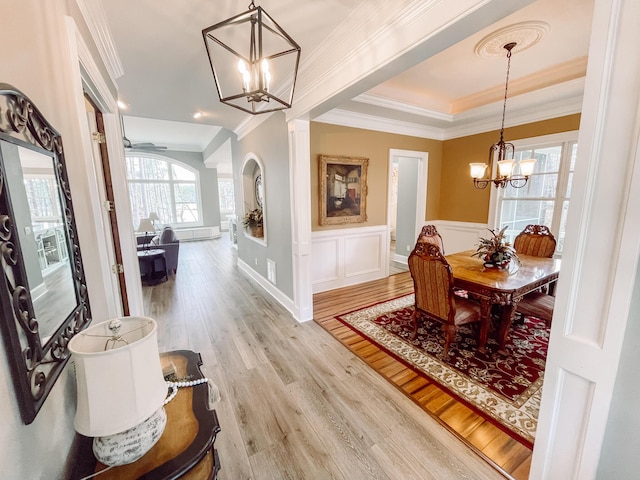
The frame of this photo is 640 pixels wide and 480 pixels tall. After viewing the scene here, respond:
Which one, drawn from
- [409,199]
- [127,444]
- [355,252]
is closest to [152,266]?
[355,252]

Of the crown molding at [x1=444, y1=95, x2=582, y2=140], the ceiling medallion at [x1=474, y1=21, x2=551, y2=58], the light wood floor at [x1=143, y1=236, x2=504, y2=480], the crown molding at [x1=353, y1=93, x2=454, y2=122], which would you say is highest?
the ceiling medallion at [x1=474, y1=21, x2=551, y2=58]

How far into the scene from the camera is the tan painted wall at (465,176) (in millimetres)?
4383

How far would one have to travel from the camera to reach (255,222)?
4766 mm

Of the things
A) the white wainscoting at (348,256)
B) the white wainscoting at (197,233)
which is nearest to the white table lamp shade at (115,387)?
the white wainscoting at (348,256)

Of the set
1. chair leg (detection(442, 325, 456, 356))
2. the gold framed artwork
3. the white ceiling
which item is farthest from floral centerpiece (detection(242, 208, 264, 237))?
chair leg (detection(442, 325, 456, 356))

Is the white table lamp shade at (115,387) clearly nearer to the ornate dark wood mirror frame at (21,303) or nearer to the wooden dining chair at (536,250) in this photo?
the ornate dark wood mirror frame at (21,303)

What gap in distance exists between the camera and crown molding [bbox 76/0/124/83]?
1602 mm

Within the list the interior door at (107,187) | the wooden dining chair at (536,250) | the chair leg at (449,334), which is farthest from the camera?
the wooden dining chair at (536,250)

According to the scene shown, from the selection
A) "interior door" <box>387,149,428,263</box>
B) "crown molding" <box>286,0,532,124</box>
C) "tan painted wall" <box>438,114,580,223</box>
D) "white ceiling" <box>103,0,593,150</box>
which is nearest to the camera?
"crown molding" <box>286,0,532,124</box>

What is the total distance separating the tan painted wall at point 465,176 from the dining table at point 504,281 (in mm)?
2006

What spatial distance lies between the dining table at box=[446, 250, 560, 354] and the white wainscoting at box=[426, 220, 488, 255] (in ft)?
6.14

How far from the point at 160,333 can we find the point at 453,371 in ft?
10.1

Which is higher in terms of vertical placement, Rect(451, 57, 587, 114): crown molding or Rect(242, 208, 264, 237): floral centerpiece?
Rect(451, 57, 587, 114): crown molding

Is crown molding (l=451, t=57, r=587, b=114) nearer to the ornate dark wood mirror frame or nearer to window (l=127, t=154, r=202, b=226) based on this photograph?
the ornate dark wood mirror frame
